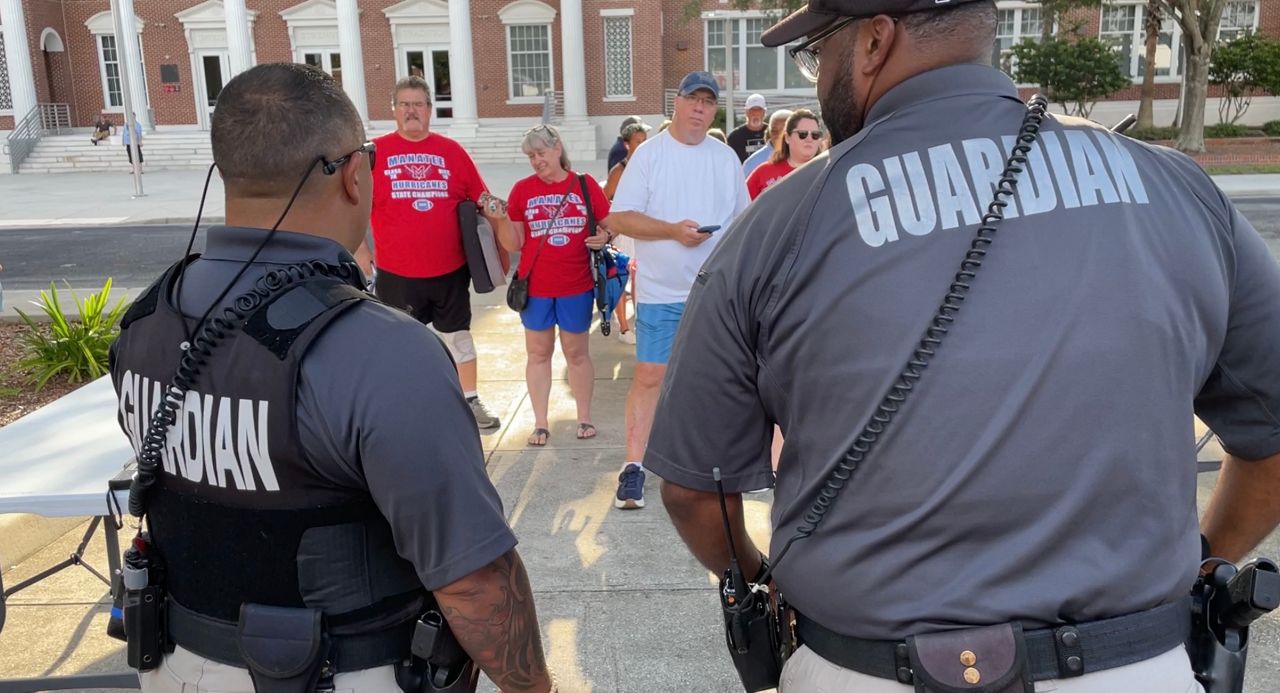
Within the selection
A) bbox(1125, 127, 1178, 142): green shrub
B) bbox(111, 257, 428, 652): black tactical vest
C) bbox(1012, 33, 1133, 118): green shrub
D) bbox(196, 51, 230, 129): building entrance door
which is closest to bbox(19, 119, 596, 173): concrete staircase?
bbox(196, 51, 230, 129): building entrance door

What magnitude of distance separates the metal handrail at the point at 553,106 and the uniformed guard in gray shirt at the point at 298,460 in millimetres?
32132

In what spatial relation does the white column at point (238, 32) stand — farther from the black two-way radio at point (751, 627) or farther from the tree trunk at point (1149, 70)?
the black two-way radio at point (751, 627)

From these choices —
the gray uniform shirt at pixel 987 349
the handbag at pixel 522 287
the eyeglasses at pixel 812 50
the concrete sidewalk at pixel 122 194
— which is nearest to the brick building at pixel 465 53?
the concrete sidewalk at pixel 122 194

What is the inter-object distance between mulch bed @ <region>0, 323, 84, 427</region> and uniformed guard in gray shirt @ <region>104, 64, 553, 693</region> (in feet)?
16.4

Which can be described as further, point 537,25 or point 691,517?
point 537,25

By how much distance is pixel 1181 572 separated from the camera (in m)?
1.53

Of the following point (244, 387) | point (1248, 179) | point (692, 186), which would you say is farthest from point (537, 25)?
point (244, 387)

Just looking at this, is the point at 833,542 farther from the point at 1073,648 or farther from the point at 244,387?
the point at 244,387

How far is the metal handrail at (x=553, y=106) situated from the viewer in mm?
33344

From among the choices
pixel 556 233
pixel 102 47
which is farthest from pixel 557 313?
pixel 102 47

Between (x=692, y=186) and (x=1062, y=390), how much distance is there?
3597mm

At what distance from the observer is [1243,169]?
72.6 feet

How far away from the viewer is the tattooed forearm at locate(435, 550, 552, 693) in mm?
1749

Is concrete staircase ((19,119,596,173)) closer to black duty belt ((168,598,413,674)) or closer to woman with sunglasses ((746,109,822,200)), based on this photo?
woman with sunglasses ((746,109,822,200))
